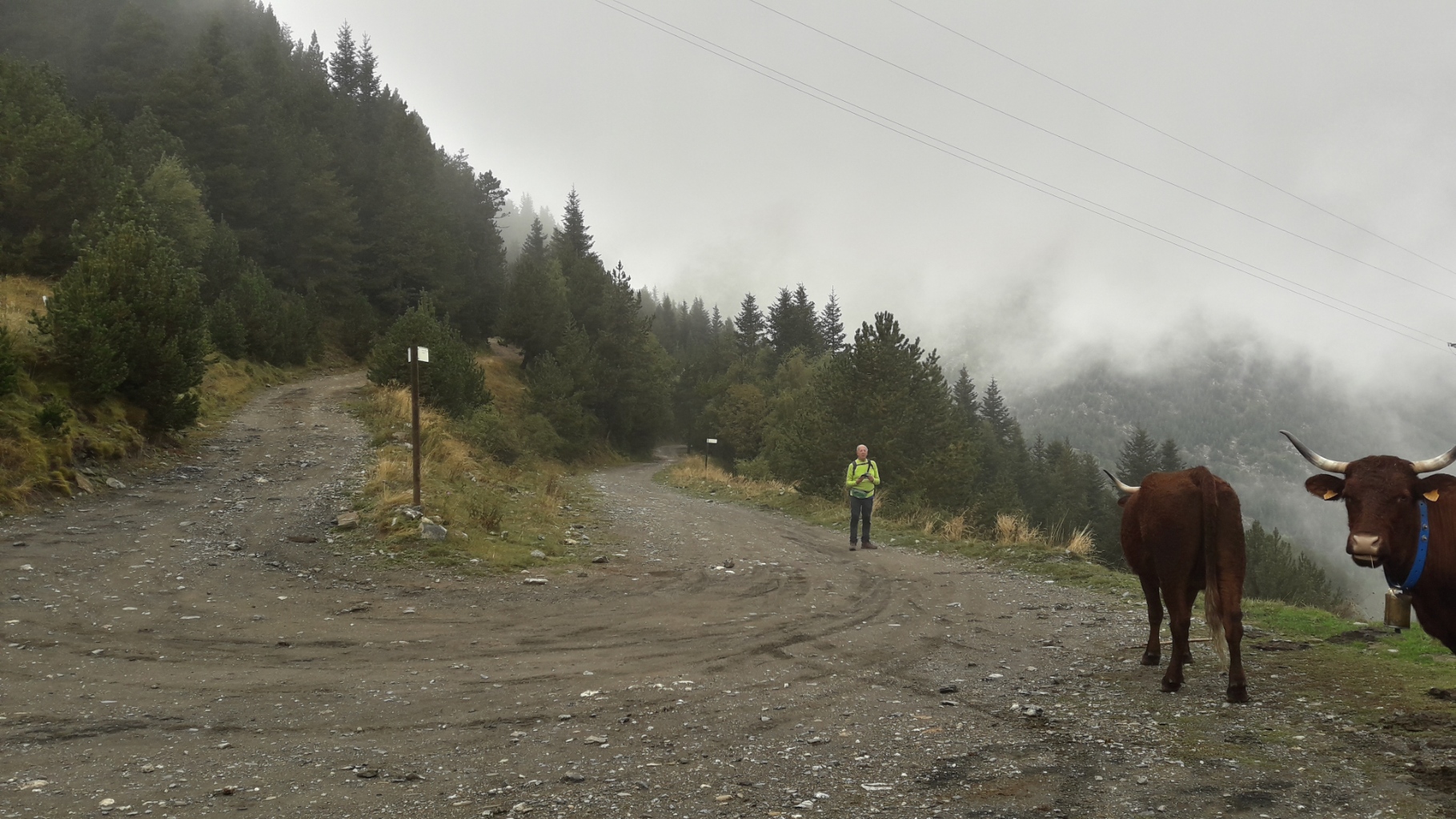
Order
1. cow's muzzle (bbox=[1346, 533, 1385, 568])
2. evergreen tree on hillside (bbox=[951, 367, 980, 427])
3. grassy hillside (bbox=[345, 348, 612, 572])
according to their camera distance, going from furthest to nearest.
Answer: evergreen tree on hillside (bbox=[951, 367, 980, 427])
grassy hillside (bbox=[345, 348, 612, 572])
cow's muzzle (bbox=[1346, 533, 1385, 568])

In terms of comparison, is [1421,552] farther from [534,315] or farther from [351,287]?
[351,287]

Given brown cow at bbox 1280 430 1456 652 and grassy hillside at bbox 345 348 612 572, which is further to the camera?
grassy hillside at bbox 345 348 612 572

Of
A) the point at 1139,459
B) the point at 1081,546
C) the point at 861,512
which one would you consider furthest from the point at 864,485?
the point at 1139,459

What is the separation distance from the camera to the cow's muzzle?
15.7 ft

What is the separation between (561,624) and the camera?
9023 millimetres

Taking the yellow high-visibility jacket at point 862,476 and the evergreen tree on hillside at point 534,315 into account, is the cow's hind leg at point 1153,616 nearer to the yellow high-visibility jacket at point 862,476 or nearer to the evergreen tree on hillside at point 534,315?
the yellow high-visibility jacket at point 862,476

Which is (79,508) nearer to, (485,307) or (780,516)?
(780,516)

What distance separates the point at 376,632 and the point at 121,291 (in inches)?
495

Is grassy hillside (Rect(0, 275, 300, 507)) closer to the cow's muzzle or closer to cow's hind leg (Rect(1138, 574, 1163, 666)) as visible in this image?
cow's hind leg (Rect(1138, 574, 1163, 666))

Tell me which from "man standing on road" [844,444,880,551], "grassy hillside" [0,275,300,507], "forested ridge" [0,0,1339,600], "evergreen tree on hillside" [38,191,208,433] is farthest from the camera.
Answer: "forested ridge" [0,0,1339,600]

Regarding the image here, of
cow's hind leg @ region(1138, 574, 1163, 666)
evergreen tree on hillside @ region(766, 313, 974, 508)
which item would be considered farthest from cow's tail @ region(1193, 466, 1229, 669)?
evergreen tree on hillside @ region(766, 313, 974, 508)

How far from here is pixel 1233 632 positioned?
594cm

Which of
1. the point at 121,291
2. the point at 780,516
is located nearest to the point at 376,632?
the point at 121,291

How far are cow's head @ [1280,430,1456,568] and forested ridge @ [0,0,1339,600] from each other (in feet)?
31.2
